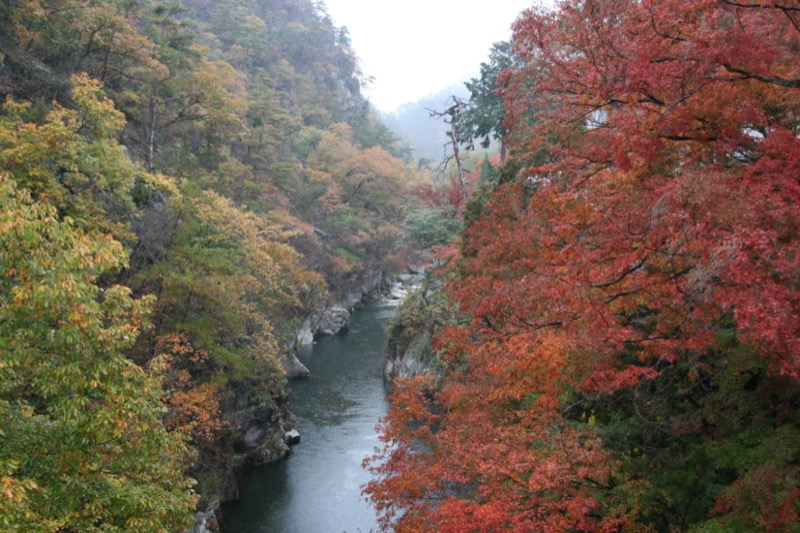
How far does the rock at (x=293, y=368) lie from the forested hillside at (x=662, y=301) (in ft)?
55.7

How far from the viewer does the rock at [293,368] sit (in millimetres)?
26594

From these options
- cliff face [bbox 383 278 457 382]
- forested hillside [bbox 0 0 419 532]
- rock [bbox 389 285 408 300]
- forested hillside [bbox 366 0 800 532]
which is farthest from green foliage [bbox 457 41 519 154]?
rock [bbox 389 285 408 300]

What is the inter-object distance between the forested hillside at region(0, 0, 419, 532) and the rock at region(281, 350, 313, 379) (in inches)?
114

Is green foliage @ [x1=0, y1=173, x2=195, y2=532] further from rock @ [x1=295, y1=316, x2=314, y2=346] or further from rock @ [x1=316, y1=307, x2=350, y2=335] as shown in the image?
rock @ [x1=316, y1=307, x2=350, y2=335]

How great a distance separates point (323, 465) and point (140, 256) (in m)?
9.70

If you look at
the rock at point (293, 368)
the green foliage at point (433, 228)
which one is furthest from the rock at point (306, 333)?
the green foliage at point (433, 228)

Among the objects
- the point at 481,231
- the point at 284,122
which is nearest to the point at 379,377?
the point at 481,231

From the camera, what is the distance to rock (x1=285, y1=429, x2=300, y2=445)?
2039 cm

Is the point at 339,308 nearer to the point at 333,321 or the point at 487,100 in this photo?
the point at 333,321

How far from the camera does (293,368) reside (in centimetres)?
2727

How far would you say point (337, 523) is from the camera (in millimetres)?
15367

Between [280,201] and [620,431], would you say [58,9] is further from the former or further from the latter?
[620,431]

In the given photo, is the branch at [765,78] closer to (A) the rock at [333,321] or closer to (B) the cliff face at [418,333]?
(B) the cliff face at [418,333]

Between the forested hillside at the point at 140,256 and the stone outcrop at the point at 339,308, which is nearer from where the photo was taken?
the forested hillside at the point at 140,256
